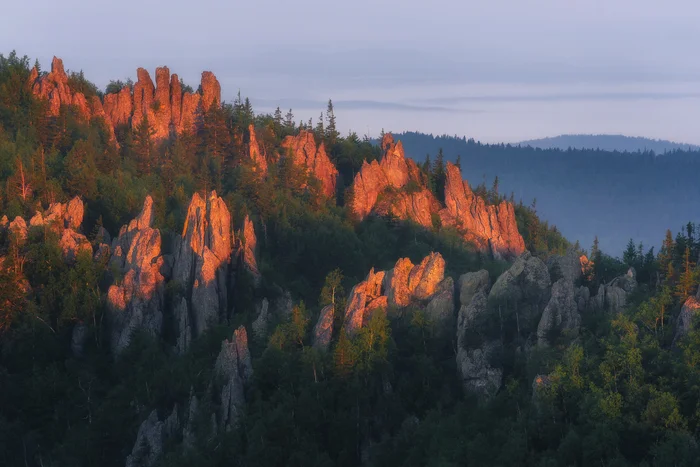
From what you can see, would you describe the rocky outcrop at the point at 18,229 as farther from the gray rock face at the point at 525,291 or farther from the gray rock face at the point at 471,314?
the gray rock face at the point at 525,291

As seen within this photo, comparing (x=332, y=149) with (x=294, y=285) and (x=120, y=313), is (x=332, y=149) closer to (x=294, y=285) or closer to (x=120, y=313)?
(x=294, y=285)

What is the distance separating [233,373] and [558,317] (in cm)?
2196

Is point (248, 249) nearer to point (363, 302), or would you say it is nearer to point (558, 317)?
point (363, 302)

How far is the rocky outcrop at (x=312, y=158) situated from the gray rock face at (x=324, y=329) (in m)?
33.7

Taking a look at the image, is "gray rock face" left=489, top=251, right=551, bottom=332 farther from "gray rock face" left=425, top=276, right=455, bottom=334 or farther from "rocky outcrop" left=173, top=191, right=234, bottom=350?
"rocky outcrop" left=173, top=191, right=234, bottom=350

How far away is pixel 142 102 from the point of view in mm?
103500

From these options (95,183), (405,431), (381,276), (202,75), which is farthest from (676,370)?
(202,75)

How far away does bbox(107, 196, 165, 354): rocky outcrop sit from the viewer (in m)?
69.9

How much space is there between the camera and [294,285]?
→ 8025 centimetres

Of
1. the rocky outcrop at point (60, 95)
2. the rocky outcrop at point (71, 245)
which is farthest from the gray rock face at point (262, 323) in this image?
the rocky outcrop at point (60, 95)

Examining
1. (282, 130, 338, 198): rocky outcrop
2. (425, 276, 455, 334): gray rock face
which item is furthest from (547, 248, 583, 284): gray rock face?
(282, 130, 338, 198): rocky outcrop

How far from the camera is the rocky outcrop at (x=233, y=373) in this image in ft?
198

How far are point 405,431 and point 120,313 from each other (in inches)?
983

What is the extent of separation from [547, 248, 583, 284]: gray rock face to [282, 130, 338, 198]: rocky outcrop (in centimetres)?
3497
